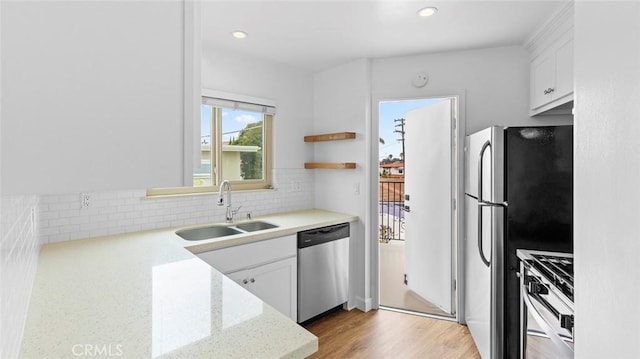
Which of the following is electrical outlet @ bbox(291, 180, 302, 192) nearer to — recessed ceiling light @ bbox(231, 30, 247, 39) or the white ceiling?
the white ceiling

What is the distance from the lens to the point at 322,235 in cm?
271

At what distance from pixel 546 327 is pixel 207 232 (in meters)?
2.28

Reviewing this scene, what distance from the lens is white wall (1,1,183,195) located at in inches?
11.9

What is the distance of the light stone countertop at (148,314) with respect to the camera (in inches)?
33.5

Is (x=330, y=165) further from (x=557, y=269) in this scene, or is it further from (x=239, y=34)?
(x=557, y=269)

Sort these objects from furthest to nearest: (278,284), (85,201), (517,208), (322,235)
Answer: (322,235), (278,284), (85,201), (517,208)

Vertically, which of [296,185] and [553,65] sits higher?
[553,65]

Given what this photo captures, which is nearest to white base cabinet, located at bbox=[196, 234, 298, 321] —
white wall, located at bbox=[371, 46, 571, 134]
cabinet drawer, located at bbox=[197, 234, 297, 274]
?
cabinet drawer, located at bbox=[197, 234, 297, 274]

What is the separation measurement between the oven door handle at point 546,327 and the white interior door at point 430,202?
1.15 metres

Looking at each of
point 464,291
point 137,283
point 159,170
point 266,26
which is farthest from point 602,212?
point 464,291

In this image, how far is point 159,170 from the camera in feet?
1.29

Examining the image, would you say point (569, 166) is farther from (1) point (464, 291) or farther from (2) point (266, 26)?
(2) point (266, 26)

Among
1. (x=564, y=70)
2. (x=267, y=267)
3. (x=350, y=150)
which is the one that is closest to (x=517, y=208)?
(x=564, y=70)

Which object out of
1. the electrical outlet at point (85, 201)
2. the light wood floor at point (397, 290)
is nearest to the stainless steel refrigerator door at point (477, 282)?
the light wood floor at point (397, 290)
